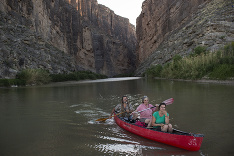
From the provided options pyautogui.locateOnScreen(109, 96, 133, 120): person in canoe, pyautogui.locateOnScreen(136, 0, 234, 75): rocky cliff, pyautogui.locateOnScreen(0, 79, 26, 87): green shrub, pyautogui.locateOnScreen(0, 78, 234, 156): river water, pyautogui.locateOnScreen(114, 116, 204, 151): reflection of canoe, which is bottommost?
pyautogui.locateOnScreen(0, 78, 234, 156): river water

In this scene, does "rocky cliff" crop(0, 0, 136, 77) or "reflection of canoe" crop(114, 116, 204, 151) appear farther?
"rocky cliff" crop(0, 0, 136, 77)

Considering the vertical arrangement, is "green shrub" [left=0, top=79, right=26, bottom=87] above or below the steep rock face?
below

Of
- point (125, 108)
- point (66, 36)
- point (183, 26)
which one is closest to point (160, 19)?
point (183, 26)

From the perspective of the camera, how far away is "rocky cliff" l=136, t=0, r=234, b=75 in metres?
48.3

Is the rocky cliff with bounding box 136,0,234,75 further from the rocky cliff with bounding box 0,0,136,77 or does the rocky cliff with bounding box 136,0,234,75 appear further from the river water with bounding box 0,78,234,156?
the river water with bounding box 0,78,234,156

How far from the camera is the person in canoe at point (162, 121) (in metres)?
7.35

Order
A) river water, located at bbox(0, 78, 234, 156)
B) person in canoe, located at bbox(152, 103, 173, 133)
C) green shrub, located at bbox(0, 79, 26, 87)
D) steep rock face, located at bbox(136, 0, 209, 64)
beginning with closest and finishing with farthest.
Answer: river water, located at bbox(0, 78, 234, 156), person in canoe, located at bbox(152, 103, 173, 133), green shrub, located at bbox(0, 79, 26, 87), steep rock face, located at bbox(136, 0, 209, 64)

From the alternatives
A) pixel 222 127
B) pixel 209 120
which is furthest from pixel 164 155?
pixel 209 120

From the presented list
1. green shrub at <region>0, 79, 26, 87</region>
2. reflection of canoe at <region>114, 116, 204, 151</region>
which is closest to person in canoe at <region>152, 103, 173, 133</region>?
reflection of canoe at <region>114, 116, 204, 151</region>

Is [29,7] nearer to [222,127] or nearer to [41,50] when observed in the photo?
[41,50]

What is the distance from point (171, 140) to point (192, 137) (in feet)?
2.56

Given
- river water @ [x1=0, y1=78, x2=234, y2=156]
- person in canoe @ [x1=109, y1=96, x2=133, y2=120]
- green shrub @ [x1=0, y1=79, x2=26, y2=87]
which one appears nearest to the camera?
river water @ [x1=0, y1=78, x2=234, y2=156]

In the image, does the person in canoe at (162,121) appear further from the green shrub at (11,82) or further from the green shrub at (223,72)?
the green shrub at (11,82)

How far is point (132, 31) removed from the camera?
193m
